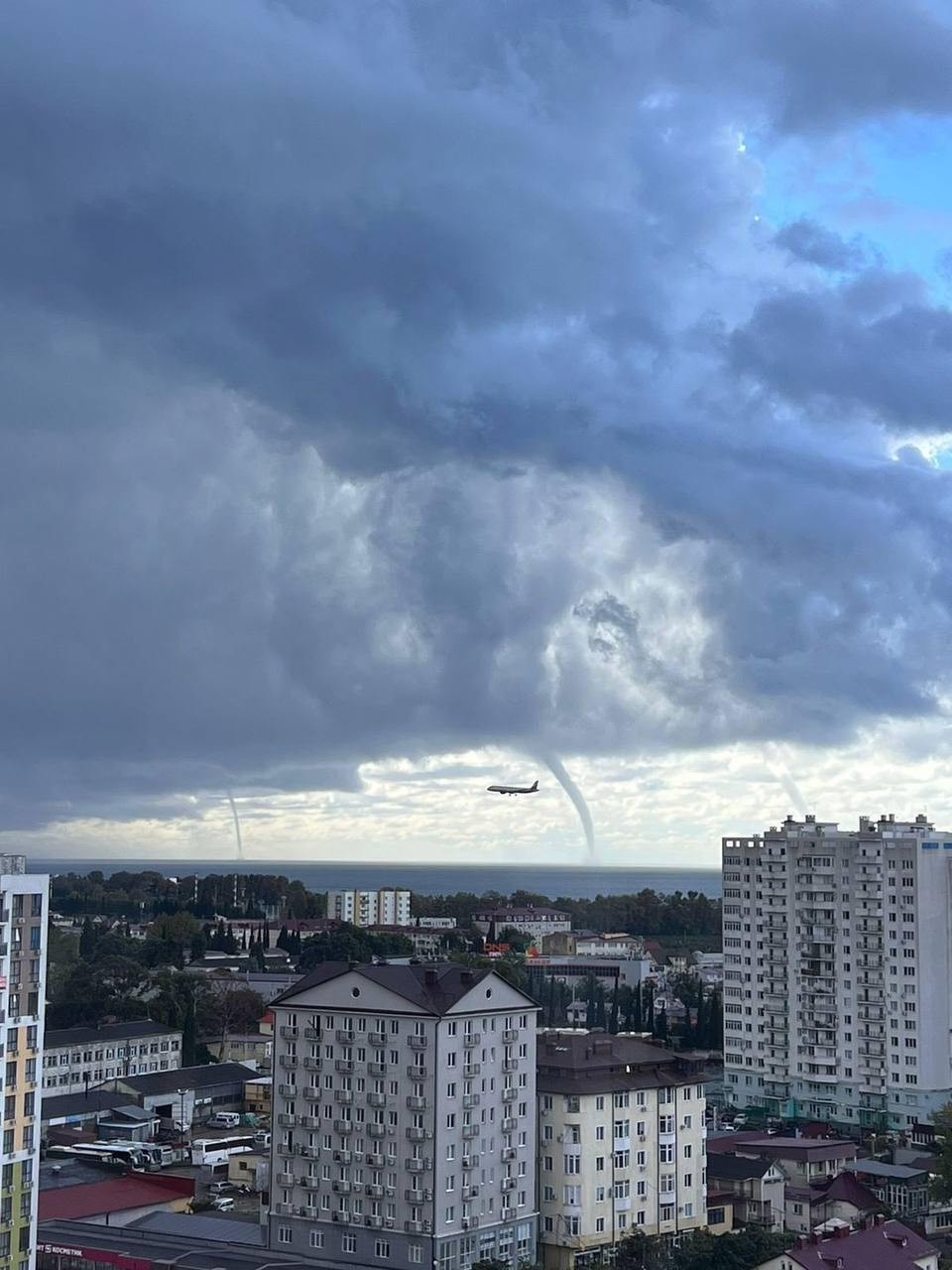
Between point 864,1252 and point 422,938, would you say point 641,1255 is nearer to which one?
point 864,1252

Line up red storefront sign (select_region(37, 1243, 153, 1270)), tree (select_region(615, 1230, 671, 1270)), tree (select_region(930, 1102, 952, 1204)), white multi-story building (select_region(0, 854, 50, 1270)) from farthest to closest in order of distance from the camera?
1. tree (select_region(930, 1102, 952, 1204))
2. tree (select_region(615, 1230, 671, 1270))
3. red storefront sign (select_region(37, 1243, 153, 1270))
4. white multi-story building (select_region(0, 854, 50, 1270))

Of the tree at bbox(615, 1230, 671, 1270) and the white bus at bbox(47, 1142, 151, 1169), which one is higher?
the tree at bbox(615, 1230, 671, 1270)

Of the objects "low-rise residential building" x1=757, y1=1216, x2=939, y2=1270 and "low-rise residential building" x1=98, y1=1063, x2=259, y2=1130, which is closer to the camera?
"low-rise residential building" x1=757, y1=1216, x2=939, y2=1270

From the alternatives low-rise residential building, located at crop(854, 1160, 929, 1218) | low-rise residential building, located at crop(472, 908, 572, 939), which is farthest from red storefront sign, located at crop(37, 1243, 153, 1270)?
low-rise residential building, located at crop(472, 908, 572, 939)

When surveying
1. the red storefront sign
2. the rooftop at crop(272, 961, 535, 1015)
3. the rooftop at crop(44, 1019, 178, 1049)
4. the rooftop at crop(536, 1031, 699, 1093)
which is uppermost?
the rooftop at crop(272, 961, 535, 1015)

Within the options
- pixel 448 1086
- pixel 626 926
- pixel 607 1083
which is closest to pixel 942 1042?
pixel 607 1083

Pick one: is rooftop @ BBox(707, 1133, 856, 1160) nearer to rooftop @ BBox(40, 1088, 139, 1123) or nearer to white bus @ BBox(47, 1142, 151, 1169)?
white bus @ BBox(47, 1142, 151, 1169)
